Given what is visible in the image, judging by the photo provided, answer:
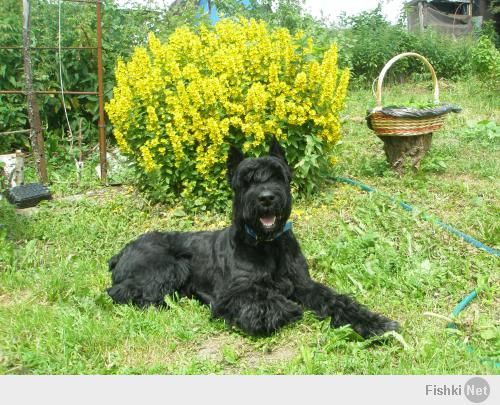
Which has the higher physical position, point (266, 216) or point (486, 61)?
point (486, 61)

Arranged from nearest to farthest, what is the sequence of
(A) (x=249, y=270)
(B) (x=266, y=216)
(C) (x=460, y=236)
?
(B) (x=266, y=216), (A) (x=249, y=270), (C) (x=460, y=236)

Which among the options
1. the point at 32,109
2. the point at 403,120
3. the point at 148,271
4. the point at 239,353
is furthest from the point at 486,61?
the point at 239,353

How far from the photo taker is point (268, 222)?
12.1 feet

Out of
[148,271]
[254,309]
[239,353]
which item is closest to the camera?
[239,353]

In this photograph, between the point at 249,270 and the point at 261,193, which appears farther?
the point at 249,270

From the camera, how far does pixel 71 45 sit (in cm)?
821

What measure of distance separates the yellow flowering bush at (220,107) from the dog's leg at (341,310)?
6.94 feet

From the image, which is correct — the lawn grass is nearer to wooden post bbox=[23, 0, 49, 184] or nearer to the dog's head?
wooden post bbox=[23, 0, 49, 184]

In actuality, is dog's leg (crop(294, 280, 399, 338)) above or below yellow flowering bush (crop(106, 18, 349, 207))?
below

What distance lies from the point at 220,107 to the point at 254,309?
278 centimetres

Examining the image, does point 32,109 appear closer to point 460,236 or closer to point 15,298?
point 15,298

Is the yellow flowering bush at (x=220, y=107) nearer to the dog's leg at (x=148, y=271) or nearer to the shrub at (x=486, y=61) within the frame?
the dog's leg at (x=148, y=271)

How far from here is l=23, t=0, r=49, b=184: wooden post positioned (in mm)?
6676

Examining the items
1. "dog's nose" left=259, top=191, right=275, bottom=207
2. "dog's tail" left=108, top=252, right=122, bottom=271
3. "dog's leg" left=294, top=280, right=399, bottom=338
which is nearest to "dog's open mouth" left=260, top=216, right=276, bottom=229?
"dog's nose" left=259, top=191, right=275, bottom=207
